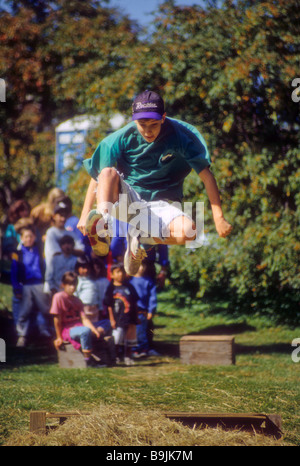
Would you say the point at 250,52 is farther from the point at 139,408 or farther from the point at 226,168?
the point at 139,408

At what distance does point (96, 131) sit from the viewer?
9445mm

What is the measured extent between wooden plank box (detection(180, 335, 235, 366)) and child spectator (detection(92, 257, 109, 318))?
102cm

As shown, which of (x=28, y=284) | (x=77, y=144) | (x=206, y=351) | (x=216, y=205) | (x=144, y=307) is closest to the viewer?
(x=216, y=205)

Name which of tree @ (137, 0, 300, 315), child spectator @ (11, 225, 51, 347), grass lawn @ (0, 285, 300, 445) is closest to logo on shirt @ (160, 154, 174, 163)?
grass lawn @ (0, 285, 300, 445)

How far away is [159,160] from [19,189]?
32.5 ft

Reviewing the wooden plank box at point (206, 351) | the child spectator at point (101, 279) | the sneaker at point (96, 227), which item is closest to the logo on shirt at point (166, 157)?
the sneaker at point (96, 227)

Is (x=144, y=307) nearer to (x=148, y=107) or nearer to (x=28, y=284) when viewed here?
(x=28, y=284)

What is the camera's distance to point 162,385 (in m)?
5.67

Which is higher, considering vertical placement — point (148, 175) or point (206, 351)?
point (148, 175)

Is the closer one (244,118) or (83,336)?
(83,336)

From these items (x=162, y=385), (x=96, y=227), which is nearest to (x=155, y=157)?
(x=96, y=227)

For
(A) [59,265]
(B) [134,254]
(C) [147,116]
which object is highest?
(C) [147,116]

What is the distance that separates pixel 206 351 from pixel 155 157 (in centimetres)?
328

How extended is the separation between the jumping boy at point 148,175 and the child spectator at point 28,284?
3374 mm
